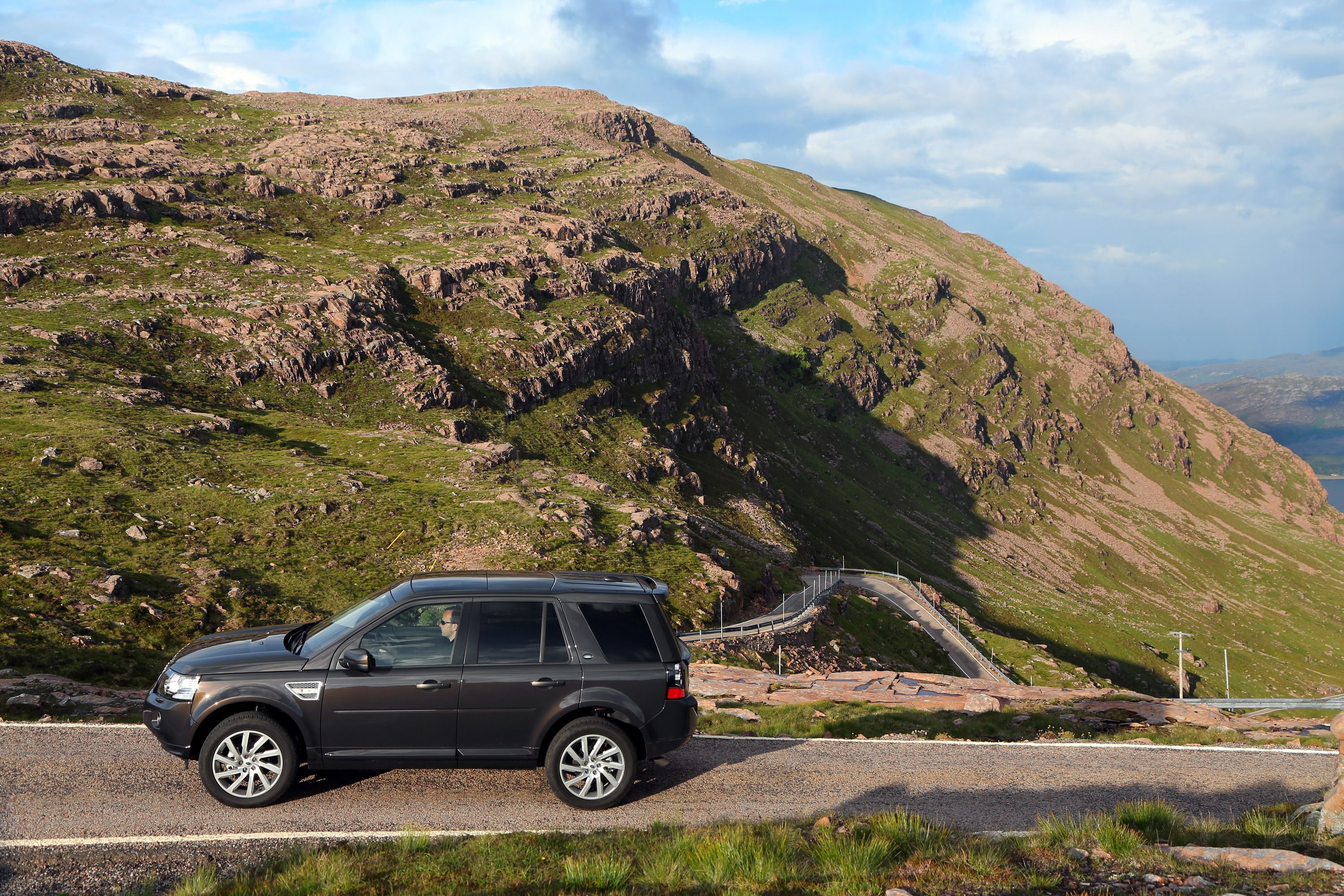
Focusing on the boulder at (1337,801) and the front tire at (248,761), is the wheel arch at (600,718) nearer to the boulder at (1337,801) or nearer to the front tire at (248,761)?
the front tire at (248,761)

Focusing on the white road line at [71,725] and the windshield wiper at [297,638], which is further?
the white road line at [71,725]

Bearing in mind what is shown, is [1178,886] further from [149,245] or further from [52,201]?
[52,201]

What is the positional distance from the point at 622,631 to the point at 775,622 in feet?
153

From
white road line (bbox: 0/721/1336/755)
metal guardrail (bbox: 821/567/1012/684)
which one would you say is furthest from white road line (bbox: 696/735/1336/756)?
metal guardrail (bbox: 821/567/1012/684)

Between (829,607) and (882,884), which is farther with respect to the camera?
(829,607)

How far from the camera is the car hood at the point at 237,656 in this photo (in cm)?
1018

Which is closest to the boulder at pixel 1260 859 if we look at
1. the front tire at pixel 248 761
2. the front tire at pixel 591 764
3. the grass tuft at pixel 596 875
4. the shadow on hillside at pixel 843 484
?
the grass tuft at pixel 596 875

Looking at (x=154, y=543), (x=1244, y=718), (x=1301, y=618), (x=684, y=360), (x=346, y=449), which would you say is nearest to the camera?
(x=1244, y=718)

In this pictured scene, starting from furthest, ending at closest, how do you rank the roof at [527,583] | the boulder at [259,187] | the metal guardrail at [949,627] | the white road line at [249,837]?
the boulder at [259,187], the metal guardrail at [949,627], the roof at [527,583], the white road line at [249,837]

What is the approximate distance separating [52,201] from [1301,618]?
265m

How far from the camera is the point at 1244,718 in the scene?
64.5 feet

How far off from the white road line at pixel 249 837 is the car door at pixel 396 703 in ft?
3.40

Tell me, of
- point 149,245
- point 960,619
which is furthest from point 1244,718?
point 149,245

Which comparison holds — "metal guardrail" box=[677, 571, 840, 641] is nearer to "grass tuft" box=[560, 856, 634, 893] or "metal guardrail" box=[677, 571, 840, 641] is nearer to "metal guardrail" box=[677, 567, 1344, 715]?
"metal guardrail" box=[677, 567, 1344, 715]
